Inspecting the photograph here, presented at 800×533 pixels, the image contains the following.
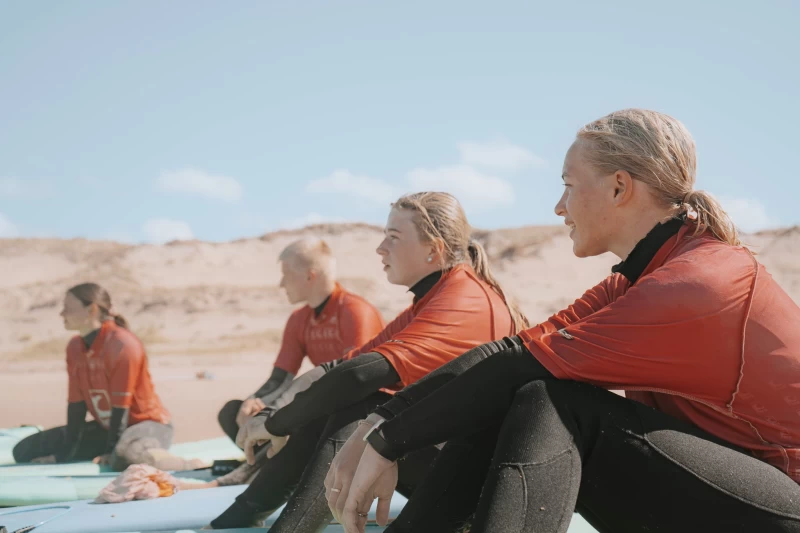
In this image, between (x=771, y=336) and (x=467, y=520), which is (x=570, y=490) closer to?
(x=467, y=520)

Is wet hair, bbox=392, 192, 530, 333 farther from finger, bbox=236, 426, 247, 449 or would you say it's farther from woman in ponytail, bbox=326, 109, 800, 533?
woman in ponytail, bbox=326, 109, 800, 533

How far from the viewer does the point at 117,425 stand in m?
6.25

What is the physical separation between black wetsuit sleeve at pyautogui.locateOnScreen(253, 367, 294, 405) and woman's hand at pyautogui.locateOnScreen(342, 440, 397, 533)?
323 centimetres

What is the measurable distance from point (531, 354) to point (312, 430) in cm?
157

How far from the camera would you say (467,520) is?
7.35ft

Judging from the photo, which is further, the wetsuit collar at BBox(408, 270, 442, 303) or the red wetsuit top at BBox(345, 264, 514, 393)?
the wetsuit collar at BBox(408, 270, 442, 303)

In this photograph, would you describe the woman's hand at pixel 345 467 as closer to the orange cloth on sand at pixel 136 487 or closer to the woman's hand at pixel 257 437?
the woman's hand at pixel 257 437

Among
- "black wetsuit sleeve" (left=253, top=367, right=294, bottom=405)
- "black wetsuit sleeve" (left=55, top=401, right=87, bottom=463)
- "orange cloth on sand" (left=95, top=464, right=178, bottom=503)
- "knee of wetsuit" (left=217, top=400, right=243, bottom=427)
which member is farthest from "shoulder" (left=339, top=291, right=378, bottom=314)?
"black wetsuit sleeve" (left=55, top=401, right=87, bottom=463)

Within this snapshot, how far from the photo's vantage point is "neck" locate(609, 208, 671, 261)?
2.34m

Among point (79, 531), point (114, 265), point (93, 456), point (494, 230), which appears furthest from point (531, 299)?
point (79, 531)

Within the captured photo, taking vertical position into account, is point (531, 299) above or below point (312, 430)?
below

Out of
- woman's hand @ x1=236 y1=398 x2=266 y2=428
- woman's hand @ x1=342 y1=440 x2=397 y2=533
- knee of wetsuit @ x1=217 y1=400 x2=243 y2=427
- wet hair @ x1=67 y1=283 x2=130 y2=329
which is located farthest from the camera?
wet hair @ x1=67 y1=283 x2=130 y2=329

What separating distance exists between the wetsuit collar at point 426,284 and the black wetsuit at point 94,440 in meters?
3.01

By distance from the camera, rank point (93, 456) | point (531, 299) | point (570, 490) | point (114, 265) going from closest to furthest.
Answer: point (570, 490), point (93, 456), point (531, 299), point (114, 265)
